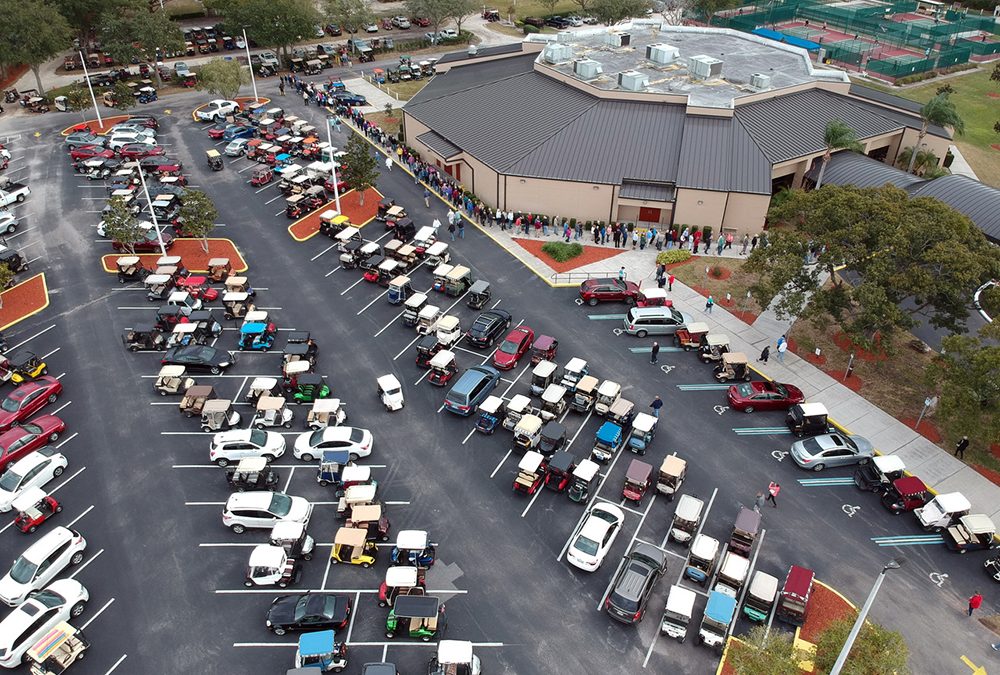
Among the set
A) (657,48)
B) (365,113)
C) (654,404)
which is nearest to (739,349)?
(654,404)

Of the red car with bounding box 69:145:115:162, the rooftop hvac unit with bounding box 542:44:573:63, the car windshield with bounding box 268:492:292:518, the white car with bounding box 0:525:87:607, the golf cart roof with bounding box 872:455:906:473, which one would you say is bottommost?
the white car with bounding box 0:525:87:607

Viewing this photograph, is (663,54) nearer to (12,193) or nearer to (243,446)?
(243,446)

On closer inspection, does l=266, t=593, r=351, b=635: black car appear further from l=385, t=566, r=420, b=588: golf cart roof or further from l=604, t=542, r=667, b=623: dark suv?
l=604, t=542, r=667, b=623: dark suv

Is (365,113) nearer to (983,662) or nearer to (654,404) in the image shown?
(654,404)

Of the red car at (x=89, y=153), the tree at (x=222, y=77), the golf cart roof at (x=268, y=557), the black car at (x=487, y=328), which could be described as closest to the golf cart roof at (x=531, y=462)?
the black car at (x=487, y=328)

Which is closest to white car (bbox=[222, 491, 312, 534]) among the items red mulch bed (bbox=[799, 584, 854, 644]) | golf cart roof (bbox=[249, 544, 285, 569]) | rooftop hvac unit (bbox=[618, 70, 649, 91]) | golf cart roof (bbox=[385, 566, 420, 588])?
golf cart roof (bbox=[249, 544, 285, 569])

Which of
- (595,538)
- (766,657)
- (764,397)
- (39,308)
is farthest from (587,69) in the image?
(766,657)
